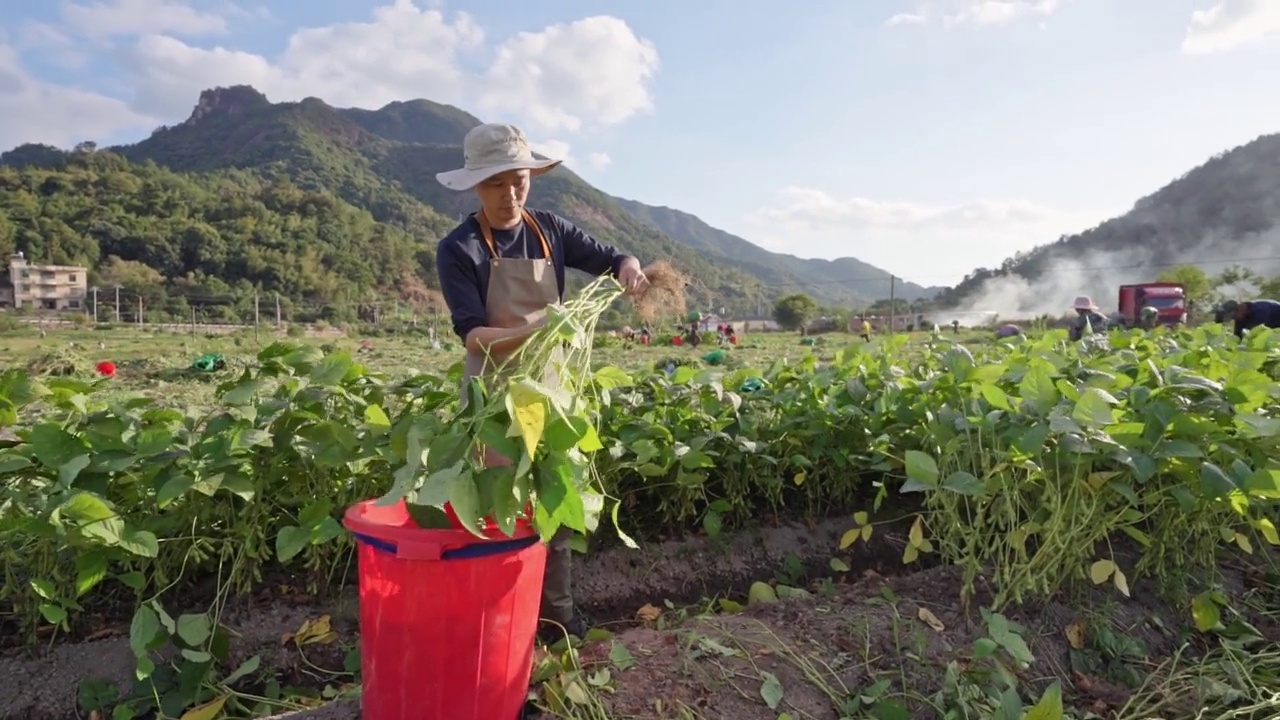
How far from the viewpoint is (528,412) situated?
1.27m

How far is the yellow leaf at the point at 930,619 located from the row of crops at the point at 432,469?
148mm

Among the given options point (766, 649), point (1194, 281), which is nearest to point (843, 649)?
point (766, 649)

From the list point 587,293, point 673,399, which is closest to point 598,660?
point 587,293

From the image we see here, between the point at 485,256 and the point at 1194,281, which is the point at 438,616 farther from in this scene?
the point at 1194,281

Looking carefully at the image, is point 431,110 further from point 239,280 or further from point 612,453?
point 612,453

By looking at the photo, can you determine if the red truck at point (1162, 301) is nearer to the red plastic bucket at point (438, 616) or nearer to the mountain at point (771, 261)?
the red plastic bucket at point (438, 616)

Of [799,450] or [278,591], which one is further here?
[799,450]

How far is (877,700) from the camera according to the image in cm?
170

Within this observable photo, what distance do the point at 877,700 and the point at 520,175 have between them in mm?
1521

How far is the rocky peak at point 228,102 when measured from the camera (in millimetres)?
115750

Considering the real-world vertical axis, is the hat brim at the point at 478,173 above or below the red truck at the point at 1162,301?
below

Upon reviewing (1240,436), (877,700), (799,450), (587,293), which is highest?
(587,293)

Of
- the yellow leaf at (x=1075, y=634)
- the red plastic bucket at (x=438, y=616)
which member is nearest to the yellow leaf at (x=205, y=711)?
the red plastic bucket at (x=438, y=616)

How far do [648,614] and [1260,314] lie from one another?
6726mm
